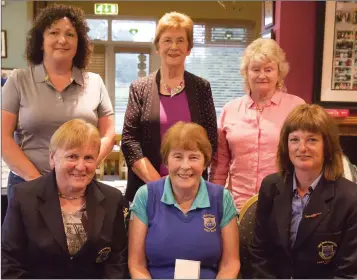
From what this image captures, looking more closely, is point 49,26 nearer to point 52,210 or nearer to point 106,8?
point 52,210

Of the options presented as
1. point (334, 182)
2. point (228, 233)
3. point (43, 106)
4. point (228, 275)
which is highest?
point (43, 106)

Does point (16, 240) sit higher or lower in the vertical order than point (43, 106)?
lower

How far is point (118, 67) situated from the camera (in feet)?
24.4

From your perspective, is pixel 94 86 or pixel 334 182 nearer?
pixel 334 182

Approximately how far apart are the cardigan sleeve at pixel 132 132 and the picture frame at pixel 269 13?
1.69 metres

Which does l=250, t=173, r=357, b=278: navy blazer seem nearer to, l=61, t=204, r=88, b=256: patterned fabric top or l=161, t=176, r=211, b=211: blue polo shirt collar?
A: l=161, t=176, r=211, b=211: blue polo shirt collar

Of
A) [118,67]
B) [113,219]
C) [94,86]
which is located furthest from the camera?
[118,67]

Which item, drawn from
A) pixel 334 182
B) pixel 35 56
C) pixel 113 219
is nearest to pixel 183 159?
pixel 113 219

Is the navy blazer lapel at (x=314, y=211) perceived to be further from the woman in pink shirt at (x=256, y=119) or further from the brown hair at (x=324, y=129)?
the woman in pink shirt at (x=256, y=119)

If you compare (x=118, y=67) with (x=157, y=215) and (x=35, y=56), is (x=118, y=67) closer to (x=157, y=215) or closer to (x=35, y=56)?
(x=35, y=56)

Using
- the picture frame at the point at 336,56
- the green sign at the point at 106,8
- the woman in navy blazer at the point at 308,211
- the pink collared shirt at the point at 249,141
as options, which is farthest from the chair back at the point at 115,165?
the woman in navy blazer at the point at 308,211

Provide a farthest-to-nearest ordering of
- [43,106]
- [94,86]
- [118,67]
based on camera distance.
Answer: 1. [118,67]
2. [94,86]
3. [43,106]

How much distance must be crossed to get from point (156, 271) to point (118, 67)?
6.04m

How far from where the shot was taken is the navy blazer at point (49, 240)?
1630 millimetres
